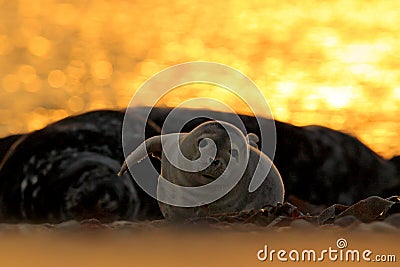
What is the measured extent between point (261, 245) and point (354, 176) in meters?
7.29

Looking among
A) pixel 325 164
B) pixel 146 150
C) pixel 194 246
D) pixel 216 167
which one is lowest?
pixel 194 246

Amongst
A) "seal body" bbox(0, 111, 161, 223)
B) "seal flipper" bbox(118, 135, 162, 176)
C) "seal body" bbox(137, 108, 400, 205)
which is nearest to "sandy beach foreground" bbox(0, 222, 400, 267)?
"seal flipper" bbox(118, 135, 162, 176)

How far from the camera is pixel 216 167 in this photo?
4.22m

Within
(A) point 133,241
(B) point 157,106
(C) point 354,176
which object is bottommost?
(A) point 133,241

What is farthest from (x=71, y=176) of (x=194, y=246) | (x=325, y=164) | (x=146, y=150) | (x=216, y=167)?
(x=194, y=246)

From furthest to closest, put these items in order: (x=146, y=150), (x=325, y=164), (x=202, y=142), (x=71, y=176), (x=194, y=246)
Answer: (x=325, y=164)
(x=71, y=176)
(x=146, y=150)
(x=202, y=142)
(x=194, y=246)

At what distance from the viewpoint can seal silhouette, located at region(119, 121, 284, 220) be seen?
166 inches

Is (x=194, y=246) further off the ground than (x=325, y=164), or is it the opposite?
(x=325, y=164)

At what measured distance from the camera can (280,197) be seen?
14.8 feet

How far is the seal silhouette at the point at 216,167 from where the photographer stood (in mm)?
4211

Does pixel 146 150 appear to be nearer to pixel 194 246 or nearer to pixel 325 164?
pixel 194 246

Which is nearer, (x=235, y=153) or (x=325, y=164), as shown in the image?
(x=235, y=153)

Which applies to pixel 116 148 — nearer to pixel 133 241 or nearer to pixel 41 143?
pixel 41 143

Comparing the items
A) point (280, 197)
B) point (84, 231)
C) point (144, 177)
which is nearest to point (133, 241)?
point (84, 231)
